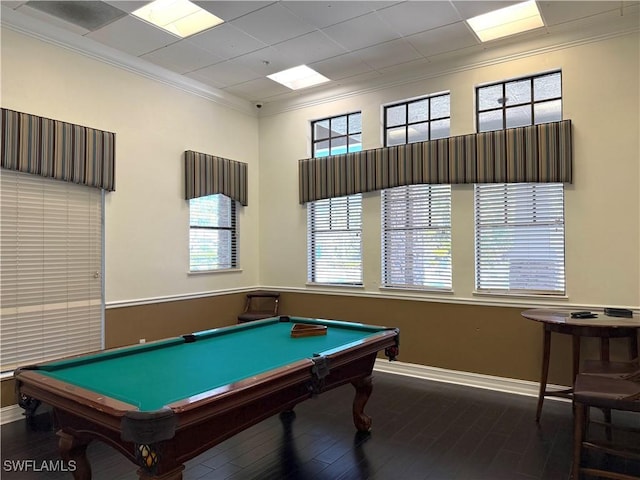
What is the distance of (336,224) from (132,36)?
10.1 feet

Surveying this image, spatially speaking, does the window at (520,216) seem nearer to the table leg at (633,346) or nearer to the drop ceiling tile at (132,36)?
the table leg at (633,346)

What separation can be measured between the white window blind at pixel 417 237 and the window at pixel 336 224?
0.40m

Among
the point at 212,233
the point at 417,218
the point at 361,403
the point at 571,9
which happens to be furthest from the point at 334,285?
the point at 571,9

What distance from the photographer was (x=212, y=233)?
5.64 metres

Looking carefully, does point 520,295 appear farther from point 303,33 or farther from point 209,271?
point 209,271

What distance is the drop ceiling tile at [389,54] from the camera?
173 inches

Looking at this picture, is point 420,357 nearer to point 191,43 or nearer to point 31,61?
point 191,43

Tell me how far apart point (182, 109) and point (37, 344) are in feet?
9.74

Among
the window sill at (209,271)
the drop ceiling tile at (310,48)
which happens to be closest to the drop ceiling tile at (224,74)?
the drop ceiling tile at (310,48)

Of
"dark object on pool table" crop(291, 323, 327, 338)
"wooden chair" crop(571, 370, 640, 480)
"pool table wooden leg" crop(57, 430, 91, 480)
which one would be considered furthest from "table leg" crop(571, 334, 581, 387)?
"pool table wooden leg" crop(57, 430, 91, 480)

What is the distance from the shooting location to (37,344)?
152 inches

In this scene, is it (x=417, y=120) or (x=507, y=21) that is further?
(x=417, y=120)

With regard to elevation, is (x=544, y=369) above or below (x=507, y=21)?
below

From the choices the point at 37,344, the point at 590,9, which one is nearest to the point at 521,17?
the point at 590,9
